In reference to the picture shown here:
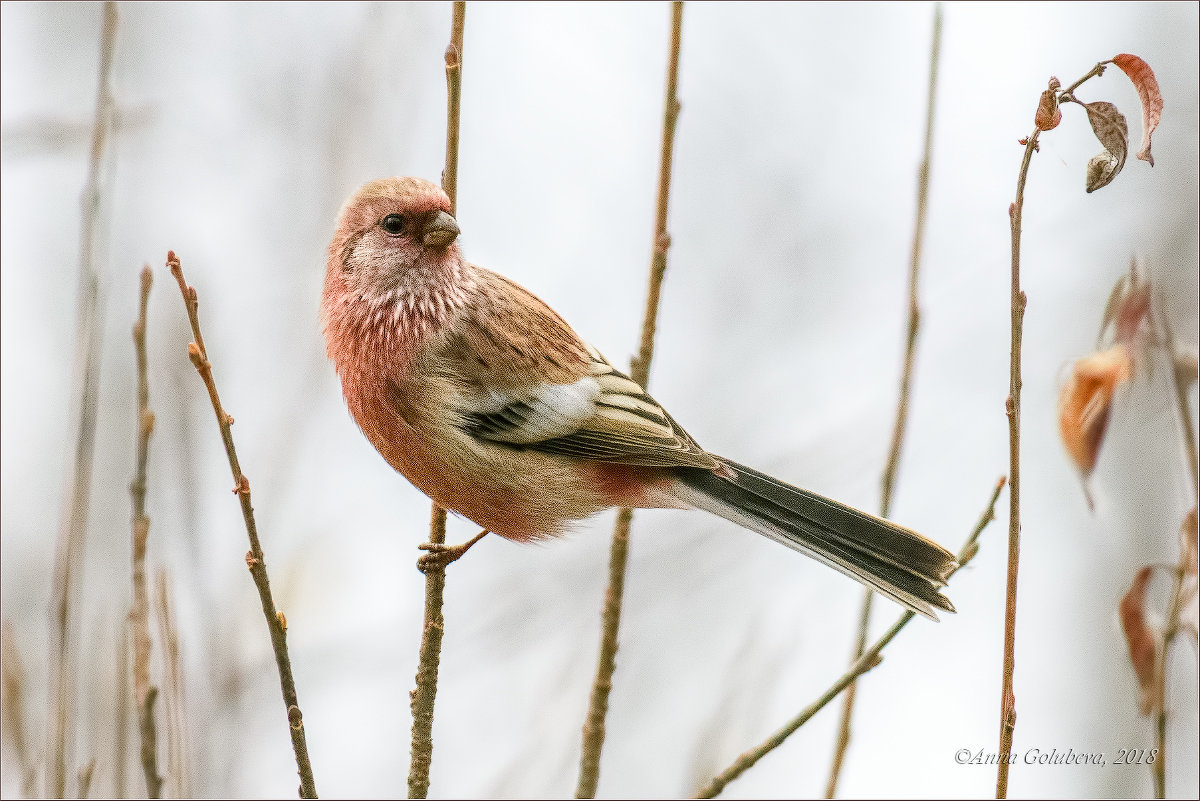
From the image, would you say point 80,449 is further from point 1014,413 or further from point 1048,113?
point 1048,113

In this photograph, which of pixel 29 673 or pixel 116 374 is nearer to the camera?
pixel 29 673

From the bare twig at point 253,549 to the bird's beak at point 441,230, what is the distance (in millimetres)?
1046

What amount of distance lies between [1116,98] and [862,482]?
3.26 meters

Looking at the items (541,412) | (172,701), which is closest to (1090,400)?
(541,412)

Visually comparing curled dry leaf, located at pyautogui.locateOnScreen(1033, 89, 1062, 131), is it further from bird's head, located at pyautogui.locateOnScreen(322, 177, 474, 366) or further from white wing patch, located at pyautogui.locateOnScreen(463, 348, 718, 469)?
bird's head, located at pyautogui.locateOnScreen(322, 177, 474, 366)

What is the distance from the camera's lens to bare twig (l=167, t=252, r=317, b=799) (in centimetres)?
222

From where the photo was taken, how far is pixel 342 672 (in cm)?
416

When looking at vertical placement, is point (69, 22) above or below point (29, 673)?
above

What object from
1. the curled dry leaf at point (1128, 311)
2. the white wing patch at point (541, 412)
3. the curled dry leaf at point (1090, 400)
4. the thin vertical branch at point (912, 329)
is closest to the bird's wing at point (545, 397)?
the white wing patch at point (541, 412)

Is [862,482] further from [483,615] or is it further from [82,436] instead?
[82,436]

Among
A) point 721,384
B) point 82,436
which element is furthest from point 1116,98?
point 82,436

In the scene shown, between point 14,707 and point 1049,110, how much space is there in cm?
265

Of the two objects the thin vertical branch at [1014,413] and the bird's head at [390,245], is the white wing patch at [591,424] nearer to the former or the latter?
the bird's head at [390,245]

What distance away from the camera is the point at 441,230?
10.6 ft
